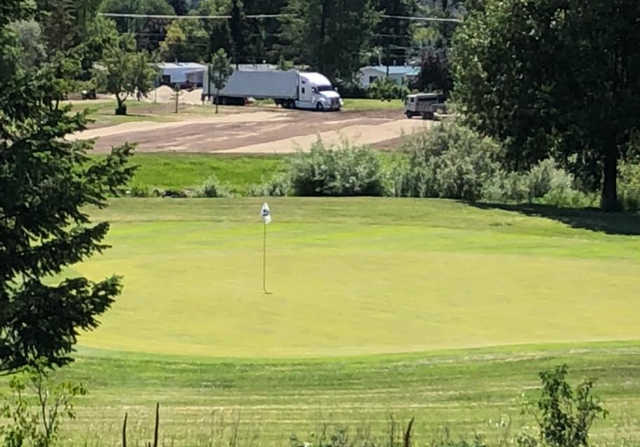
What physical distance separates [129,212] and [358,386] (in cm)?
2210

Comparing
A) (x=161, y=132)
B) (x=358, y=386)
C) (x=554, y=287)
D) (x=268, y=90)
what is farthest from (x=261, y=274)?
(x=268, y=90)

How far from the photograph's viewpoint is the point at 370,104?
333 feet

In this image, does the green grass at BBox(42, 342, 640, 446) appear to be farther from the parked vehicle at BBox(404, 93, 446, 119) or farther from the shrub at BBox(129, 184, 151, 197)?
the parked vehicle at BBox(404, 93, 446, 119)

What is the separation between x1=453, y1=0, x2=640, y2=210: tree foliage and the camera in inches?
1372

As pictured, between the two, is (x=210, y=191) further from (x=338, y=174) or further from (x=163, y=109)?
(x=163, y=109)

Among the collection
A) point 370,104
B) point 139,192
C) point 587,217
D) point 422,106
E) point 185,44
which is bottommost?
point 370,104

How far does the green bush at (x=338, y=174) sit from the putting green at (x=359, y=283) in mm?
7431

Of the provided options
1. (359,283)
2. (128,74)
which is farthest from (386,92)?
(359,283)

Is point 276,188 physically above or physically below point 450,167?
below

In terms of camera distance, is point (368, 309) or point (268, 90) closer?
point (368, 309)

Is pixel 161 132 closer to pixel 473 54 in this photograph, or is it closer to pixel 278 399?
pixel 473 54

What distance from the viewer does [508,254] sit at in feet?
86.6

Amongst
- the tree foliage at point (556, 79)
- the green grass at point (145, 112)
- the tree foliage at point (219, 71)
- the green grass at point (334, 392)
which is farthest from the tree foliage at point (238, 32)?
the green grass at point (334, 392)

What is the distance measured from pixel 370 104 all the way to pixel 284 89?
10.6m
